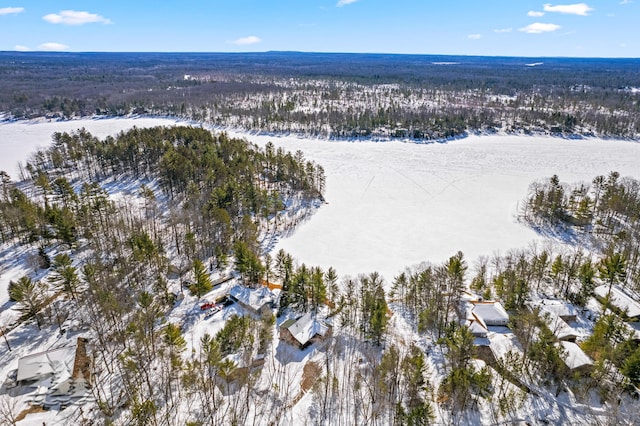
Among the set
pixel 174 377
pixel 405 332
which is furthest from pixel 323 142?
pixel 174 377

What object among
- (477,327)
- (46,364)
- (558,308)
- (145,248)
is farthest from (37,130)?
(558,308)

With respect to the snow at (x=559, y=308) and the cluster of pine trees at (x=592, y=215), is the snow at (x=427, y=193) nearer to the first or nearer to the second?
the cluster of pine trees at (x=592, y=215)

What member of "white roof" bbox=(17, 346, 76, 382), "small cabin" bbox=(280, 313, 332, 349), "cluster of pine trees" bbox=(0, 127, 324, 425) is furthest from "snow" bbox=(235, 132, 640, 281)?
"white roof" bbox=(17, 346, 76, 382)

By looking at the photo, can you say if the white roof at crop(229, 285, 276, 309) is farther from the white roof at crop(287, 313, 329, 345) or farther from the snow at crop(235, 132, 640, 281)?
the snow at crop(235, 132, 640, 281)

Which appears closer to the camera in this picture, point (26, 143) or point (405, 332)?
point (405, 332)

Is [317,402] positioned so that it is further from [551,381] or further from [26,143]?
[26,143]

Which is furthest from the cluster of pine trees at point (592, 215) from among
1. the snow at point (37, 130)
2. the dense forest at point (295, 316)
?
the snow at point (37, 130)

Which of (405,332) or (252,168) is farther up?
(252,168)
